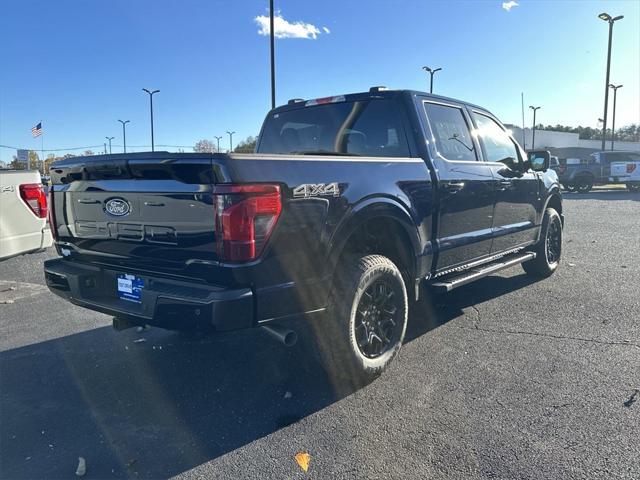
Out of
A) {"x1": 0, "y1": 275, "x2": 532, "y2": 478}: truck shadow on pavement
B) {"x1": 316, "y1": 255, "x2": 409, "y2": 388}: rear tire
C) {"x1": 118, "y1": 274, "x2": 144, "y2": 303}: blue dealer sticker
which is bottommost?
{"x1": 0, "y1": 275, "x2": 532, "y2": 478}: truck shadow on pavement

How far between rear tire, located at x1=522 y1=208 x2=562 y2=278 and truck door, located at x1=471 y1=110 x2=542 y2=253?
0.36 meters

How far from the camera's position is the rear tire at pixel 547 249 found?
614 centimetres

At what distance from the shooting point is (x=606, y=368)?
354 centimetres

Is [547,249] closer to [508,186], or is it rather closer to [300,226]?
[508,186]

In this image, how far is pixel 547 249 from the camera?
20.4 ft

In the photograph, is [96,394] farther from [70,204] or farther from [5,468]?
[70,204]

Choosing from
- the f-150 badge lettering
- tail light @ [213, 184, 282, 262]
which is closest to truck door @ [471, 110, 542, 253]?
the f-150 badge lettering

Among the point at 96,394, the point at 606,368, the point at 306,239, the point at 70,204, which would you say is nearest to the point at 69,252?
the point at 70,204

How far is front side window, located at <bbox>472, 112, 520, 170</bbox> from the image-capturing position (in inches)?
196

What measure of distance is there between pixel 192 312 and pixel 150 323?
39 centimetres

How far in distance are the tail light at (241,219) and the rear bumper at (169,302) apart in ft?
0.70

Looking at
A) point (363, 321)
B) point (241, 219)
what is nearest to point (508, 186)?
point (363, 321)

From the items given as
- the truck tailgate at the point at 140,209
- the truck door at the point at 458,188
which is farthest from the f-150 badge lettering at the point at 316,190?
the truck door at the point at 458,188

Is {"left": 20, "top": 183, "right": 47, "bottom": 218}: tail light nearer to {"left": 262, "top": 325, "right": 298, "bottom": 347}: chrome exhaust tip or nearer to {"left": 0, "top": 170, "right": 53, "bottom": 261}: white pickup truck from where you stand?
{"left": 0, "top": 170, "right": 53, "bottom": 261}: white pickup truck
